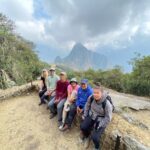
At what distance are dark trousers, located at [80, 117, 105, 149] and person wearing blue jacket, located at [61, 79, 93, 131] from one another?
61cm

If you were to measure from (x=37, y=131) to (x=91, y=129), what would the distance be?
6.71 feet

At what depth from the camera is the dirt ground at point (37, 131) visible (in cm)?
690

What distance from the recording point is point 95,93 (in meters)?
6.06

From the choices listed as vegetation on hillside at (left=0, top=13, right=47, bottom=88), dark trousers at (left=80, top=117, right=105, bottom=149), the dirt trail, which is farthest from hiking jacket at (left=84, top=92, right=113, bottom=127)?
vegetation on hillside at (left=0, top=13, right=47, bottom=88)

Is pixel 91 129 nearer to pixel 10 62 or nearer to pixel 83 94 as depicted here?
pixel 83 94

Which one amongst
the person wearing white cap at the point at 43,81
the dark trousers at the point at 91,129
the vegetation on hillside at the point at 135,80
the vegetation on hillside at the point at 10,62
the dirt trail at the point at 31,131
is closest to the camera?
the dark trousers at the point at 91,129

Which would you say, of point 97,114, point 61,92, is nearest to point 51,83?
point 61,92

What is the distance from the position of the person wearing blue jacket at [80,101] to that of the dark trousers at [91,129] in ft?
1.99

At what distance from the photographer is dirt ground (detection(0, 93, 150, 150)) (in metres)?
6.90

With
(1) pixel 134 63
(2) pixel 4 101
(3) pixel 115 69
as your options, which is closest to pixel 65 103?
(2) pixel 4 101

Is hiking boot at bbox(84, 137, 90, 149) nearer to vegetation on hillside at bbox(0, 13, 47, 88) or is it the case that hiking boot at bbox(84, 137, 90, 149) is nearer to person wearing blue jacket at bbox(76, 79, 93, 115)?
person wearing blue jacket at bbox(76, 79, 93, 115)

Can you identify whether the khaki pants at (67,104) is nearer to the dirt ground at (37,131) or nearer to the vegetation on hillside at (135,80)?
the dirt ground at (37,131)

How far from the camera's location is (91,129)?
673 cm

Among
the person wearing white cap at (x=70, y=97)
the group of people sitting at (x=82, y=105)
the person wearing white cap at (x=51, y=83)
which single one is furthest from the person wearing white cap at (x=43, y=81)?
the person wearing white cap at (x=70, y=97)
